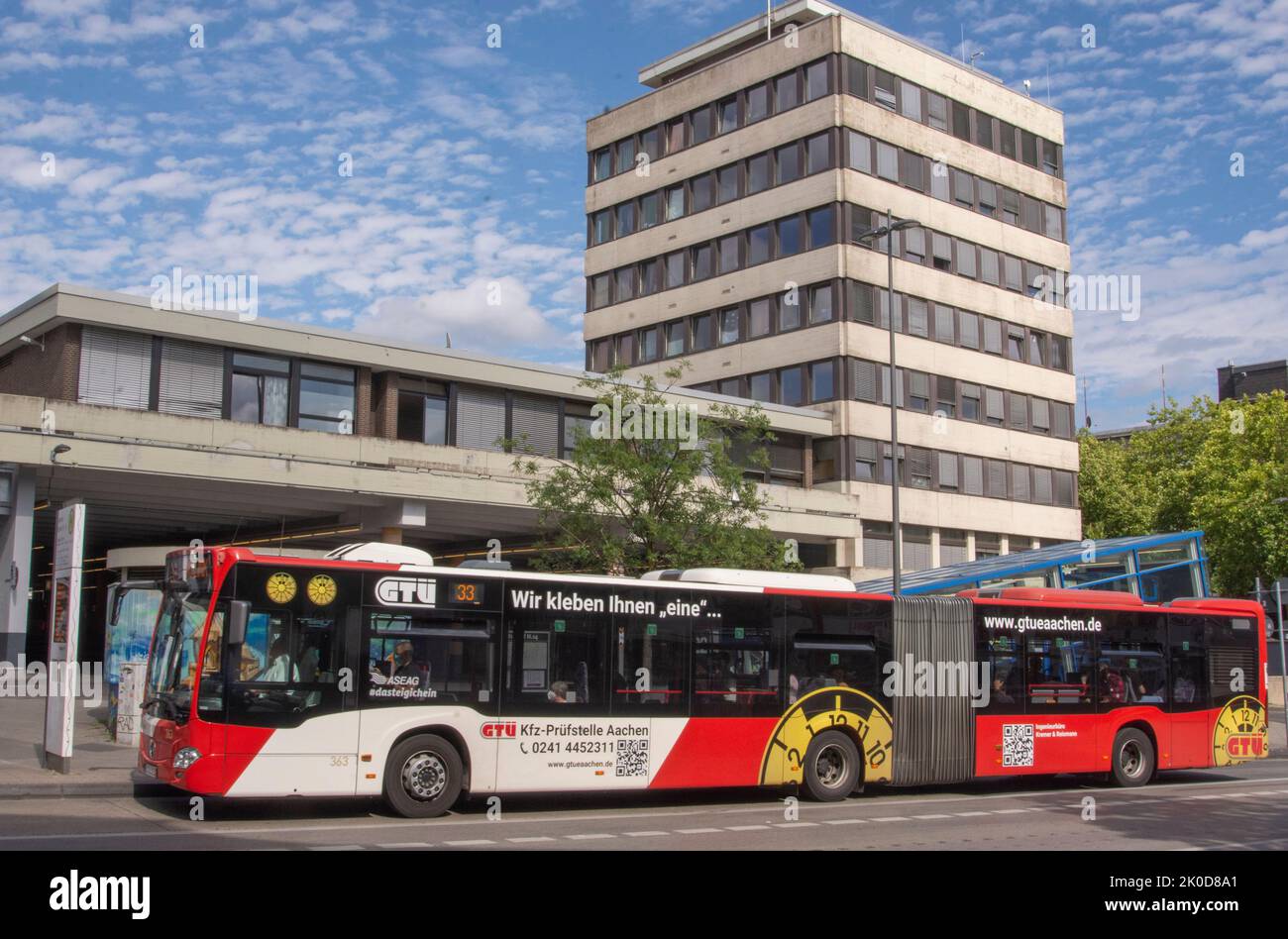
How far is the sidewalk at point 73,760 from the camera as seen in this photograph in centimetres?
1509

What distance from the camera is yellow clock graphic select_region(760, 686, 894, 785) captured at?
16.9 m

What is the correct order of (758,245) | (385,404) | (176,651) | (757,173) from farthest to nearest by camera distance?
1. (757,173)
2. (758,245)
3. (385,404)
4. (176,651)

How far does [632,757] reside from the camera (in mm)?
15758

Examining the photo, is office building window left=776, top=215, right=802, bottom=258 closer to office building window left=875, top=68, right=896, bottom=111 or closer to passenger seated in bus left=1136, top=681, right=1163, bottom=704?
office building window left=875, top=68, right=896, bottom=111

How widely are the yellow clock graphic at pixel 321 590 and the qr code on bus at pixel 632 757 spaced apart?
13.4ft

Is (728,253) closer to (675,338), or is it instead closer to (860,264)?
(675,338)

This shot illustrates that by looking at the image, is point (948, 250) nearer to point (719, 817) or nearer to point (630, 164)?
point (630, 164)

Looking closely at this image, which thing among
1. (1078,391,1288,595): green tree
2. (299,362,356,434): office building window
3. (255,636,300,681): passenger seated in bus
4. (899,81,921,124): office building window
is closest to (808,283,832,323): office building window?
(899,81,921,124): office building window

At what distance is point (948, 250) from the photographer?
48500 mm

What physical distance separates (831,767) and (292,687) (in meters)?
7.72

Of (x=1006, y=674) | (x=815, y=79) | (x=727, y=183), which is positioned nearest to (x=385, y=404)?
(x=1006, y=674)

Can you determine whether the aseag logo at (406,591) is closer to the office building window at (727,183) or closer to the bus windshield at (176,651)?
the bus windshield at (176,651)

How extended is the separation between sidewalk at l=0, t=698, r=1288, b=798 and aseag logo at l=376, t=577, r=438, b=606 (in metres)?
4.35

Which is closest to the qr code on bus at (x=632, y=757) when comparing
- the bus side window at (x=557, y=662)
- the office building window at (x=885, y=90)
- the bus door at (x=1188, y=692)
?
the bus side window at (x=557, y=662)
